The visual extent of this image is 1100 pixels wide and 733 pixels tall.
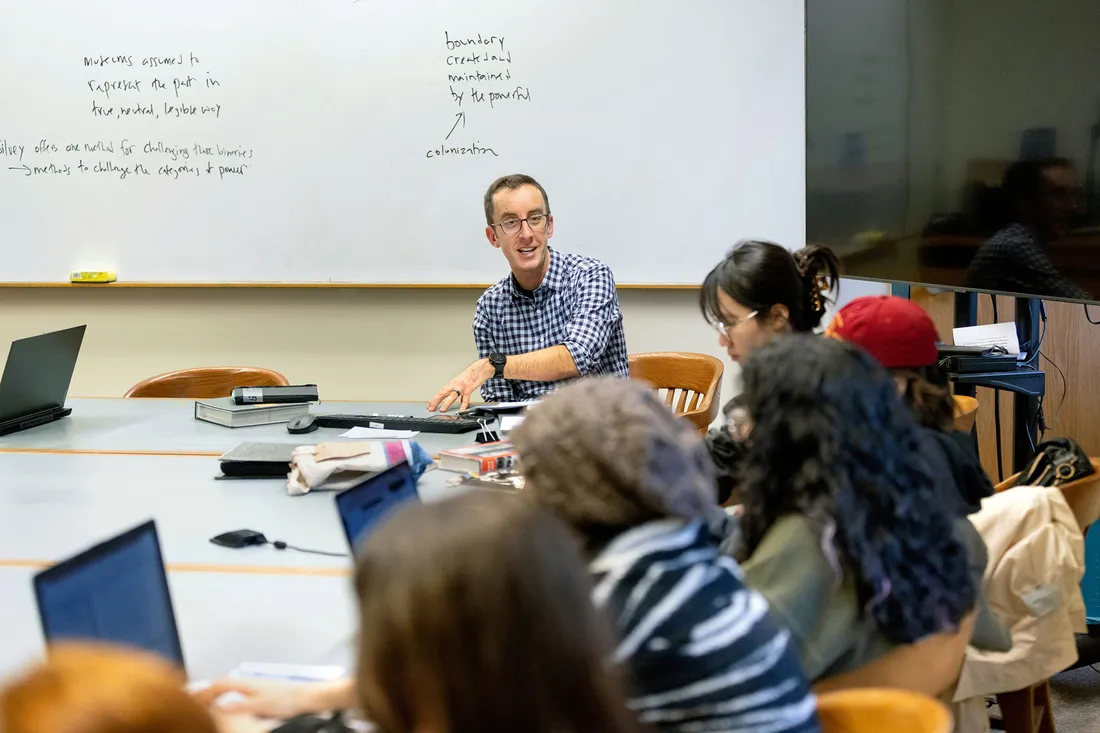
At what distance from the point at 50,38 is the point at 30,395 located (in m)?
1.81

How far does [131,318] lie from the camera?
14.3 ft

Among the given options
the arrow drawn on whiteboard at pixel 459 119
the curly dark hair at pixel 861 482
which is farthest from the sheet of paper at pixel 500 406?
the curly dark hair at pixel 861 482

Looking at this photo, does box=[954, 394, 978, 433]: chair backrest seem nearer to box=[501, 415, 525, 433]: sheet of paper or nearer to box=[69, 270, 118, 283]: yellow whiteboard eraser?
box=[501, 415, 525, 433]: sheet of paper

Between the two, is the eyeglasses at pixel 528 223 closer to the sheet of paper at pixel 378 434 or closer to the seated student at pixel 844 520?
the sheet of paper at pixel 378 434

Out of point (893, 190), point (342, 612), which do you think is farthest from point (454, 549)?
point (893, 190)

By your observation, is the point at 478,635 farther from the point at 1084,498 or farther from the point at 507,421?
the point at 507,421

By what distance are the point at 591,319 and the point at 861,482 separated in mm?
1910

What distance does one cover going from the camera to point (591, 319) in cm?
331

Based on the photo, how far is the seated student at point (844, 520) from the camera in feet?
4.71

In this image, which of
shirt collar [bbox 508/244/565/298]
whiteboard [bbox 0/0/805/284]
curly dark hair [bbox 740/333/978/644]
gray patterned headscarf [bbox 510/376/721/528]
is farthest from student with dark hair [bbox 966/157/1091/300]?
gray patterned headscarf [bbox 510/376/721/528]

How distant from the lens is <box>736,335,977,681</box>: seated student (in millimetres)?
1435

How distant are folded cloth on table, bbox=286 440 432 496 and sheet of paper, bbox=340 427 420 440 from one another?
40 cm

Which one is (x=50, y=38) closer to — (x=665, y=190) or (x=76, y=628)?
(x=665, y=190)

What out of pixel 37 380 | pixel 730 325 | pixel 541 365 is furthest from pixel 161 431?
pixel 730 325
